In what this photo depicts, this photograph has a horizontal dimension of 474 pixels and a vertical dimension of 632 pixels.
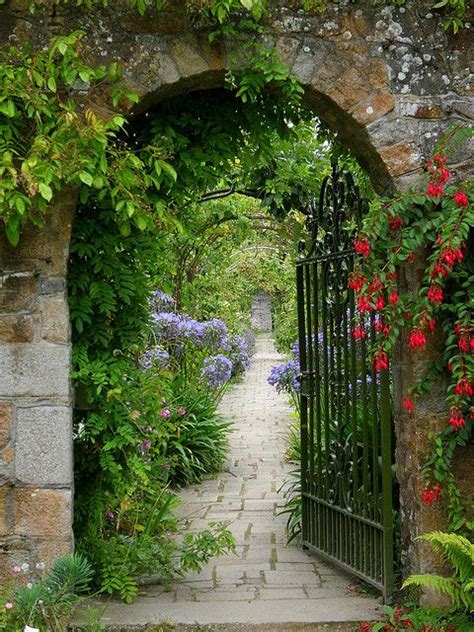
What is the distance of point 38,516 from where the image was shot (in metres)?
3.65

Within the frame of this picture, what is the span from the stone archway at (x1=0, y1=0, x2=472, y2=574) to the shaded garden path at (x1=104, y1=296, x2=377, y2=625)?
74cm

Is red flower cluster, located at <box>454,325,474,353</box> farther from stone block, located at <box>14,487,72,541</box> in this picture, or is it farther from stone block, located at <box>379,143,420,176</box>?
stone block, located at <box>14,487,72,541</box>

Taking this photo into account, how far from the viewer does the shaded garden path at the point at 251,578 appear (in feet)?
12.8

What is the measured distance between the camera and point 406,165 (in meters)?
3.71

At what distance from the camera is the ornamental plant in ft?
11.2

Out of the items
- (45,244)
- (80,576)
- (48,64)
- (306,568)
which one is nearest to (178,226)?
(45,244)

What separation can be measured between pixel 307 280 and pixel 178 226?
4.99 ft

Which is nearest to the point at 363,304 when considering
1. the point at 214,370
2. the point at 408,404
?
the point at 408,404

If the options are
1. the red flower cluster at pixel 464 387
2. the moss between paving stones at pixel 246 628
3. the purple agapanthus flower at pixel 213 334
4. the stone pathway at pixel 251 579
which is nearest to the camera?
the red flower cluster at pixel 464 387

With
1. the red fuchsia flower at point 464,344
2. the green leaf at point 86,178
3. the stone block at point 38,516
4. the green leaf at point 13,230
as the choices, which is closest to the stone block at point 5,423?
the stone block at point 38,516

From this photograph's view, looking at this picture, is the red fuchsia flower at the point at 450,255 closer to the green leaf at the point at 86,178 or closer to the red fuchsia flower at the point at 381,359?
the red fuchsia flower at the point at 381,359

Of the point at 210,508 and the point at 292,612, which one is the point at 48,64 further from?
the point at 210,508

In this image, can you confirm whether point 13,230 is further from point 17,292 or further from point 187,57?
point 187,57

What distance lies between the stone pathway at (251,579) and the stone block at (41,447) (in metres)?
0.73
